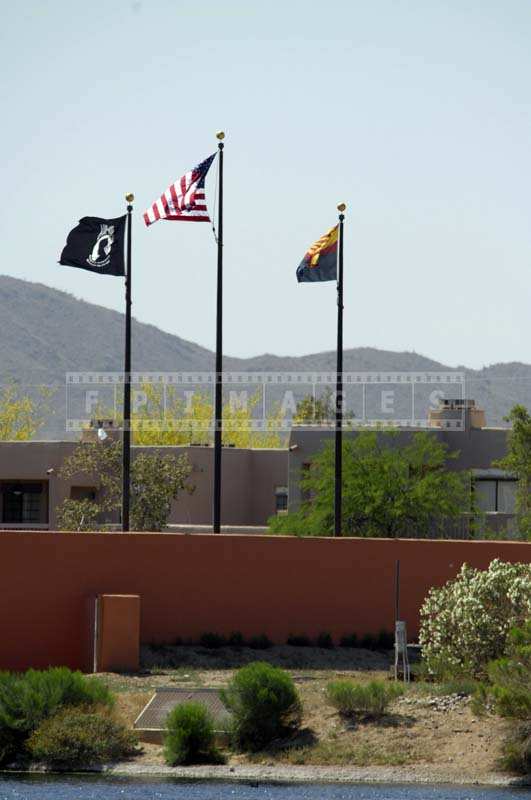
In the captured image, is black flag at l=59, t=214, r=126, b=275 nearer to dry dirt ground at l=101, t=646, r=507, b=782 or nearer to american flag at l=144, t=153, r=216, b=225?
american flag at l=144, t=153, r=216, b=225

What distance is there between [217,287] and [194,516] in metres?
26.6

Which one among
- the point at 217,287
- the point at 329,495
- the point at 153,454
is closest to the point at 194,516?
the point at 153,454

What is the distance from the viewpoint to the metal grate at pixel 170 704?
91.5ft

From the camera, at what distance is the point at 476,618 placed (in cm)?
3042

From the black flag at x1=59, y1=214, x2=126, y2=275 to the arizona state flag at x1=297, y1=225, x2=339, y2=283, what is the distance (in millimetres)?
4689

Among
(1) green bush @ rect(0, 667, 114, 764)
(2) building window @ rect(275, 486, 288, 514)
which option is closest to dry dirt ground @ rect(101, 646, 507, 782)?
(1) green bush @ rect(0, 667, 114, 764)

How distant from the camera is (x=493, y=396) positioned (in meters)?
174

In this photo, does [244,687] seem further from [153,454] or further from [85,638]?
[153,454]

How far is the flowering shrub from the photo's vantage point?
30.3 metres

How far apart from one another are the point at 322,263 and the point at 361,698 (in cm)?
1521

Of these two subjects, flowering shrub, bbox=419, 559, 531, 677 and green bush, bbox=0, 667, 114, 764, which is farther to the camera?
flowering shrub, bbox=419, 559, 531, 677

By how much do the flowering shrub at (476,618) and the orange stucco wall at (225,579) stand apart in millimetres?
3421

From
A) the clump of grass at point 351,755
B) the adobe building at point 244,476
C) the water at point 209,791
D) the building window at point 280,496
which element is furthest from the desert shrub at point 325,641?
the building window at point 280,496

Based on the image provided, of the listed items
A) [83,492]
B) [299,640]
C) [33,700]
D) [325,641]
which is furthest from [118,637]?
[83,492]
